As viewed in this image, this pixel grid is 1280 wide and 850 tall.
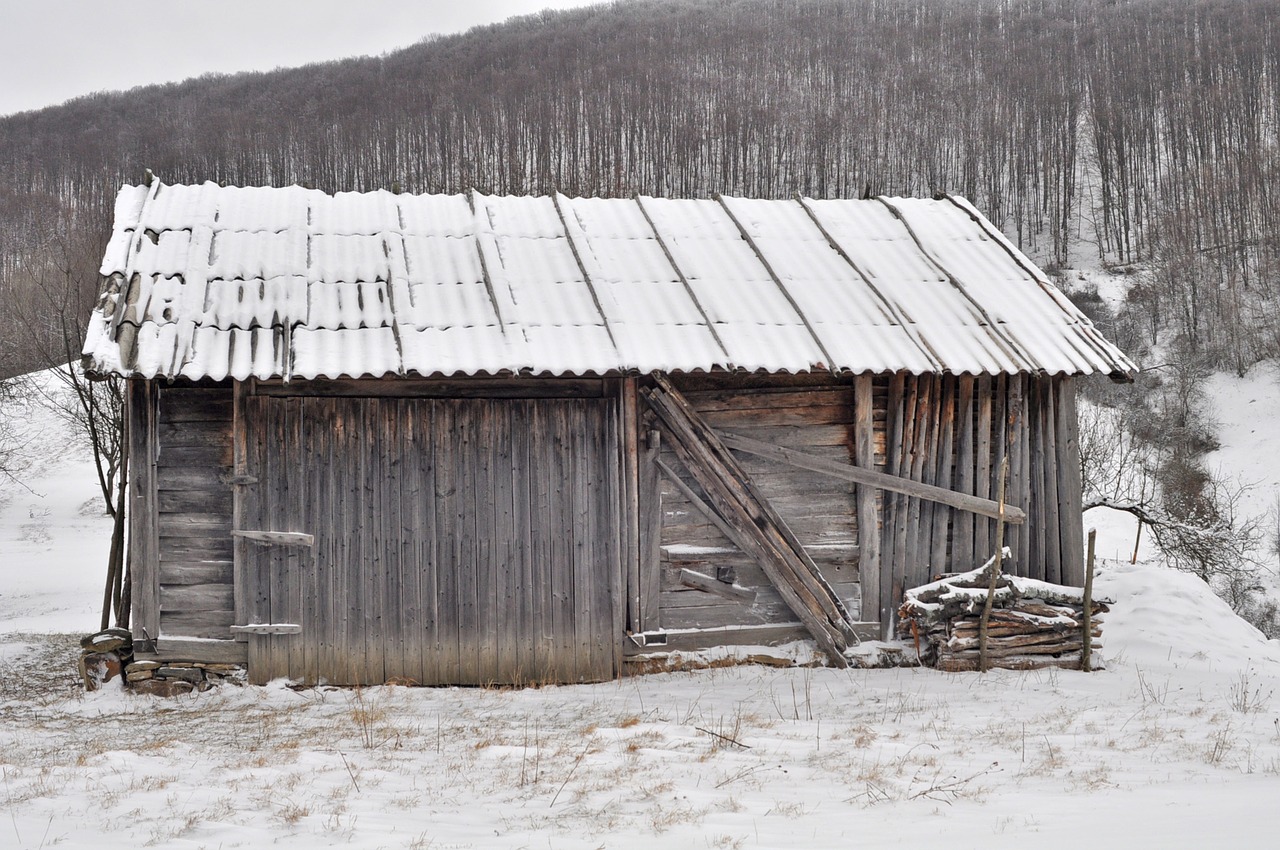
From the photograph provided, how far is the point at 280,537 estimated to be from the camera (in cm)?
755

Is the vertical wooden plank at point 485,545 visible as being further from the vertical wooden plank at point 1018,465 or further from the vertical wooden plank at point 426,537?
the vertical wooden plank at point 1018,465

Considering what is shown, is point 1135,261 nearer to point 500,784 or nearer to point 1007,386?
point 1007,386

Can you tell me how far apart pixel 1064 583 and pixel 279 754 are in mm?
6531

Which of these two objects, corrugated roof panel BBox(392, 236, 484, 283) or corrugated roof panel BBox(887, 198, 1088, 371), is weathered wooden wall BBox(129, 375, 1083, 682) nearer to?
corrugated roof panel BBox(887, 198, 1088, 371)

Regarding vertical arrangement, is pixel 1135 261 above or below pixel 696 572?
above

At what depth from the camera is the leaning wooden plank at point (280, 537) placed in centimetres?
750

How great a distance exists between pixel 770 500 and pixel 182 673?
471cm

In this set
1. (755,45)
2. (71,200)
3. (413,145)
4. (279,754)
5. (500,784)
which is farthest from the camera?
(755,45)

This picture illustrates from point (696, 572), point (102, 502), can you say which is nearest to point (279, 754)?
point (696, 572)

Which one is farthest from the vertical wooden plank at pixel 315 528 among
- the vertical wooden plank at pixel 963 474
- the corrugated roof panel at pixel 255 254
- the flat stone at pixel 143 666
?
the vertical wooden plank at pixel 963 474

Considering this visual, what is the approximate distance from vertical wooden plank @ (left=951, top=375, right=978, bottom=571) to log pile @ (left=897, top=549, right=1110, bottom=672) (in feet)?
0.62

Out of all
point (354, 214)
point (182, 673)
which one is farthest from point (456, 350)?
Answer: point (182, 673)

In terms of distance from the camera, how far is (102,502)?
85.7ft

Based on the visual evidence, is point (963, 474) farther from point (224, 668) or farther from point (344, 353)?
point (224, 668)
